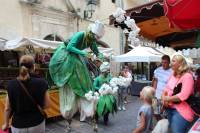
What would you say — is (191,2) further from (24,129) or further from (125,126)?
(125,126)

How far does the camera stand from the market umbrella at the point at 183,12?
12.2 feet

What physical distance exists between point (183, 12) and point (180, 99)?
1045mm

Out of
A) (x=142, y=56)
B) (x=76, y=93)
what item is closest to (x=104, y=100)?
(x=76, y=93)

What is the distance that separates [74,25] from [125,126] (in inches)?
364

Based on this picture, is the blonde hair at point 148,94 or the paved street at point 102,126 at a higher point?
the blonde hair at point 148,94

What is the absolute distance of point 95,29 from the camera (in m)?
4.51

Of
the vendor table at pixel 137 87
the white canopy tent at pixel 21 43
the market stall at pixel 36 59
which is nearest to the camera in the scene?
the market stall at pixel 36 59

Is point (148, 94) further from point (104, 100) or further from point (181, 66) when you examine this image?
point (104, 100)

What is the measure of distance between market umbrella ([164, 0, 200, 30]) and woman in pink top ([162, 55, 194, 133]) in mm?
463

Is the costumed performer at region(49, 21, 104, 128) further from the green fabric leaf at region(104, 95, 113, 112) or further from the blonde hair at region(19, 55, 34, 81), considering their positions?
the green fabric leaf at region(104, 95, 113, 112)

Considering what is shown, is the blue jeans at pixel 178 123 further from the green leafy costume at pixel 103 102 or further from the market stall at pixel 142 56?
the market stall at pixel 142 56

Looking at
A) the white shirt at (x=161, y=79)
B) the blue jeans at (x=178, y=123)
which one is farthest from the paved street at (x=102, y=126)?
the blue jeans at (x=178, y=123)

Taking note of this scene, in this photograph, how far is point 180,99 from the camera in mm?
3910

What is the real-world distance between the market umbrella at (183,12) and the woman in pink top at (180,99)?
0.46 metres
